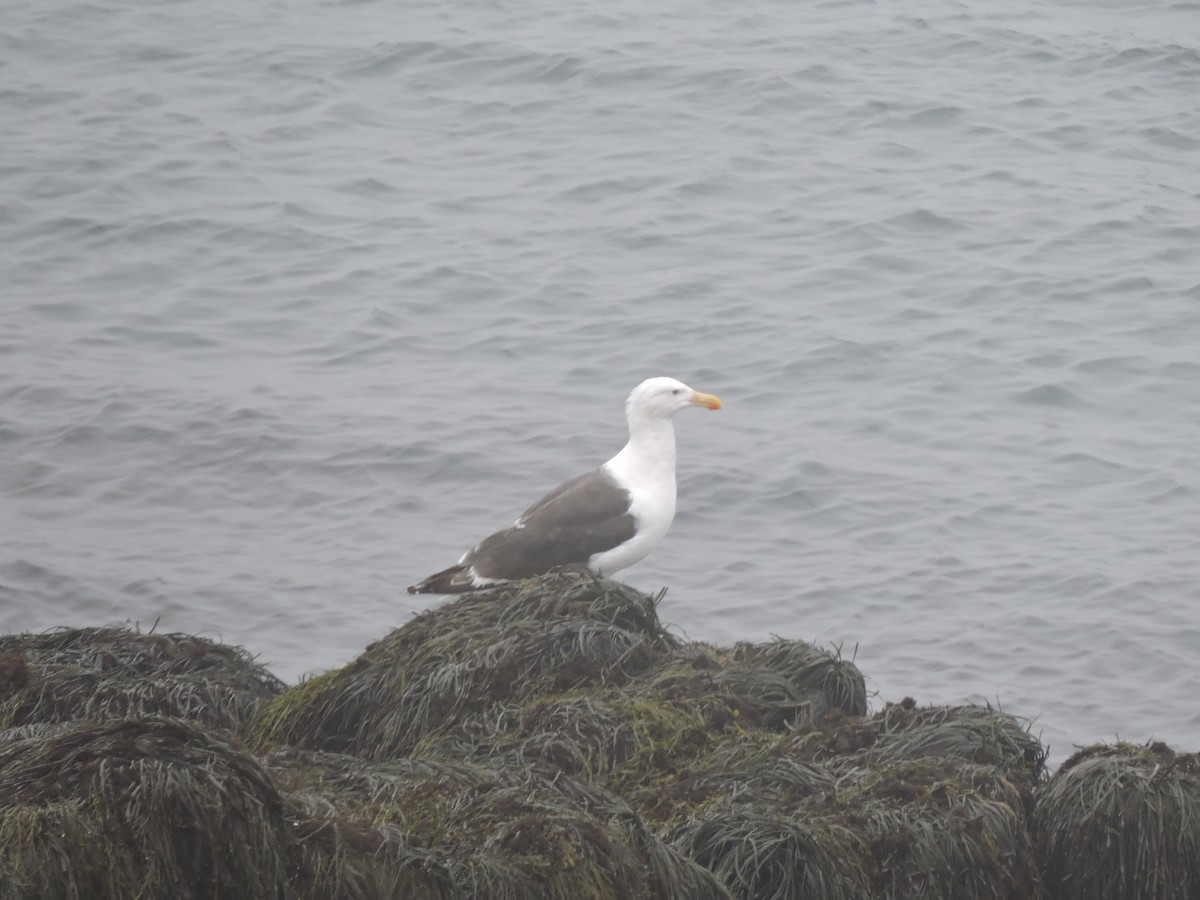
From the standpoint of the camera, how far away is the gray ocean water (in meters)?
8.54

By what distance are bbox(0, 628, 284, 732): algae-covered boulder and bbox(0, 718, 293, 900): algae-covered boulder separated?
1.33 meters

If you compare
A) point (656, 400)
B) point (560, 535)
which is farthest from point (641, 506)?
point (656, 400)

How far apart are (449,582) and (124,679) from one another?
228cm

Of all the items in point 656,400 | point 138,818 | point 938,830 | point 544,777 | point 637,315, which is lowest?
point 637,315

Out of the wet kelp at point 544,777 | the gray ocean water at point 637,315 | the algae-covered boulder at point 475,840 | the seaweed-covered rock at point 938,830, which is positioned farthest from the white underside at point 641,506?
the algae-covered boulder at point 475,840

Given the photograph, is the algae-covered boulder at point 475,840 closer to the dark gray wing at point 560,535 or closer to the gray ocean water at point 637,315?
the dark gray wing at point 560,535

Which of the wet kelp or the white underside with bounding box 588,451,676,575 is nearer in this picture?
the wet kelp

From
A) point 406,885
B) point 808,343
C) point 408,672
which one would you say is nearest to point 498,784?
point 406,885

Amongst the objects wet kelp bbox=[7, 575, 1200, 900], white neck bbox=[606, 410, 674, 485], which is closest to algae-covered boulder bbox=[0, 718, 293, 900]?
wet kelp bbox=[7, 575, 1200, 900]

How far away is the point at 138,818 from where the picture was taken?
337 cm

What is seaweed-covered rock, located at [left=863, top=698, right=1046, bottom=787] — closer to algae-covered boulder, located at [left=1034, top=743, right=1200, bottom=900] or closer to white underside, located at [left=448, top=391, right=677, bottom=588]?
algae-covered boulder, located at [left=1034, top=743, right=1200, bottom=900]

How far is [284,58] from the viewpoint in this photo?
57.9ft

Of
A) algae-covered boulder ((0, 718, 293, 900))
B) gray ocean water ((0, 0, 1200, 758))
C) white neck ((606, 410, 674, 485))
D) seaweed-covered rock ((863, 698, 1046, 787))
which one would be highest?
algae-covered boulder ((0, 718, 293, 900))

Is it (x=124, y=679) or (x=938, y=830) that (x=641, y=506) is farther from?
(x=938, y=830)
